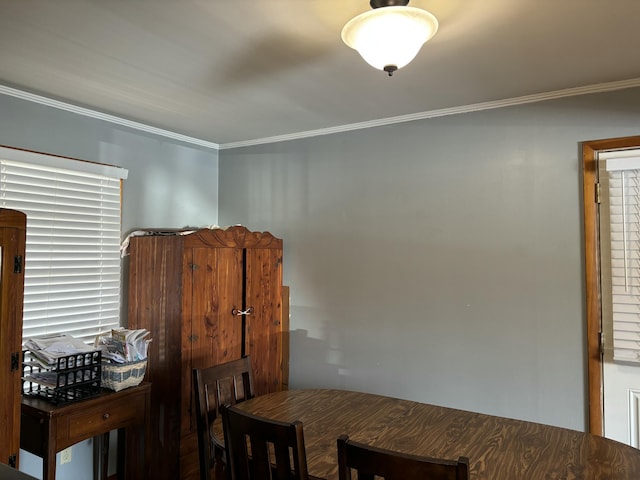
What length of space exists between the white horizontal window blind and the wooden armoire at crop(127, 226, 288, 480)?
7.30 ft

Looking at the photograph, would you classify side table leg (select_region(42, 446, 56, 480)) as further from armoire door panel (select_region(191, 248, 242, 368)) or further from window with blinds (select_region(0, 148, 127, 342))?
armoire door panel (select_region(191, 248, 242, 368))

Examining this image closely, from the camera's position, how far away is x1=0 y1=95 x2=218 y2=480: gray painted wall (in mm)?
2621

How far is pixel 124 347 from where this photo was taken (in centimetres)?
255

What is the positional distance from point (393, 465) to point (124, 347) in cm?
185

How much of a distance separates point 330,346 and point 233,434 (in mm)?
1820

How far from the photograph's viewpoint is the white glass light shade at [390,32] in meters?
1.52

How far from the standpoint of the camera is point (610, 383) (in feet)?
8.10

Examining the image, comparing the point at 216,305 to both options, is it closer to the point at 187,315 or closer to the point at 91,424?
the point at 187,315

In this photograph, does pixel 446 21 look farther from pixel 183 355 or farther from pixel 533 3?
pixel 183 355

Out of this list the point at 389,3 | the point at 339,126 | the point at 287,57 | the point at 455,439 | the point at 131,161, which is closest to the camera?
the point at 389,3

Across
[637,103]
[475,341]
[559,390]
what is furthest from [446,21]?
[559,390]

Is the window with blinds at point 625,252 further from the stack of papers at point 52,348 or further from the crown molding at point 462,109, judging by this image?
the stack of papers at point 52,348

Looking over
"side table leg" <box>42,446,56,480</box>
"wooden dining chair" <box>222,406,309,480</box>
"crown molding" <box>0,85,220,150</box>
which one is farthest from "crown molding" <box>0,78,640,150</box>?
"wooden dining chair" <box>222,406,309,480</box>

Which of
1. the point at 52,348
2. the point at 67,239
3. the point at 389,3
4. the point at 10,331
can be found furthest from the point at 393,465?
the point at 67,239
